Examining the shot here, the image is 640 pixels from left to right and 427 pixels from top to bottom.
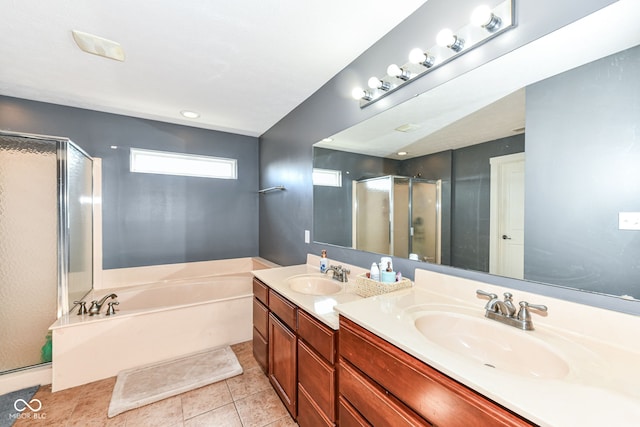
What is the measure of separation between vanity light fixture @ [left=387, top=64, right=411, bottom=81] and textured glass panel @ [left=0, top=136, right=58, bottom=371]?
266 centimetres

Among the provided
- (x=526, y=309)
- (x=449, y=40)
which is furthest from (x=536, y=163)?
(x=449, y=40)

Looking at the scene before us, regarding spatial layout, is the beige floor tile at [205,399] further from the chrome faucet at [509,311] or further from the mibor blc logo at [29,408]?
the chrome faucet at [509,311]

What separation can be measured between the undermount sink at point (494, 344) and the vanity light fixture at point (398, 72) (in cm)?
122

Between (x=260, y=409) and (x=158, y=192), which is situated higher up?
(x=158, y=192)

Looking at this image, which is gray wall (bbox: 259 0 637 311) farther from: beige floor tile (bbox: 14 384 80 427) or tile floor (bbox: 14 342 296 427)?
beige floor tile (bbox: 14 384 80 427)

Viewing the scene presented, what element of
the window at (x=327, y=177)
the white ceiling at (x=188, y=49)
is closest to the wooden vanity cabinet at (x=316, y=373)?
the window at (x=327, y=177)

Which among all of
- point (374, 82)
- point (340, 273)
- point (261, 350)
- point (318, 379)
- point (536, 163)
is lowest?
point (261, 350)

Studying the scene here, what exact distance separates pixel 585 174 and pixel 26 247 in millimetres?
3450

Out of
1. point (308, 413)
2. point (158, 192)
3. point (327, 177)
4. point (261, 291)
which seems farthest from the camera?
point (158, 192)

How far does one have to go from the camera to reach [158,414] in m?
1.63

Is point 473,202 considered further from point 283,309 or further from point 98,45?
point 98,45

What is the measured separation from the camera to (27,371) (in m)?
1.91

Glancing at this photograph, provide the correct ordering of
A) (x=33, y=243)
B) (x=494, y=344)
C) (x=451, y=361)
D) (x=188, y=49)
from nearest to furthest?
(x=451, y=361)
(x=494, y=344)
(x=188, y=49)
(x=33, y=243)

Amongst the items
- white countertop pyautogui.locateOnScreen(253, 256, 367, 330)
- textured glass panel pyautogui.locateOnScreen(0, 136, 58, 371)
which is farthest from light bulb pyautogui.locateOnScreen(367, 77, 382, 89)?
textured glass panel pyautogui.locateOnScreen(0, 136, 58, 371)
